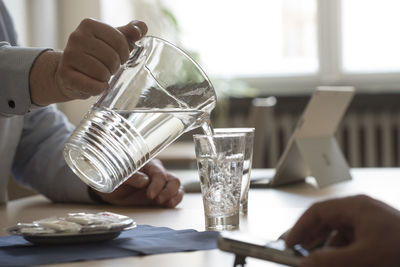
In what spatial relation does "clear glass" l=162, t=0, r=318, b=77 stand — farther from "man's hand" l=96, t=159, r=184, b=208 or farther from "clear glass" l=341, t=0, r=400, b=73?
"man's hand" l=96, t=159, r=184, b=208

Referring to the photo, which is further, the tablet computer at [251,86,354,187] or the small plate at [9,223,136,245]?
the tablet computer at [251,86,354,187]

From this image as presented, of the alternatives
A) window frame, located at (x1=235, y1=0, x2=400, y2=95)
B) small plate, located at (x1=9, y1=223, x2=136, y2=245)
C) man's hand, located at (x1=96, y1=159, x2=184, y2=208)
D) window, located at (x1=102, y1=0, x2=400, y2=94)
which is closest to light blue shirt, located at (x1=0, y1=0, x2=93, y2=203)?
man's hand, located at (x1=96, y1=159, x2=184, y2=208)

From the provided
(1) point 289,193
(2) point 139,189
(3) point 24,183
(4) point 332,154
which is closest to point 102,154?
(2) point 139,189

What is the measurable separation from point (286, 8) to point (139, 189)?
343 centimetres

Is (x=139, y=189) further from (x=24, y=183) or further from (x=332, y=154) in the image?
(x=332, y=154)

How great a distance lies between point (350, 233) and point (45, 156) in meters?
1.03

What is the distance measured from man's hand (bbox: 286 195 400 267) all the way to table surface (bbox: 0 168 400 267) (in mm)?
96

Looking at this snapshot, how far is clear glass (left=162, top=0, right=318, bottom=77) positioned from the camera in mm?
4586

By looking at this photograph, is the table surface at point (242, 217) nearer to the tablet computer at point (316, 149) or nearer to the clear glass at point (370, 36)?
the tablet computer at point (316, 149)

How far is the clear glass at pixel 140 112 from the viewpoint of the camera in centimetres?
89

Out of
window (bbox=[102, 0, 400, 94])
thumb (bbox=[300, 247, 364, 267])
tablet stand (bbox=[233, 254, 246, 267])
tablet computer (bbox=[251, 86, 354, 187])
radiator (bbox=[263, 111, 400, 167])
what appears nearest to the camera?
thumb (bbox=[300, 247, 364, 267])

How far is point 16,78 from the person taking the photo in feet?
3.65

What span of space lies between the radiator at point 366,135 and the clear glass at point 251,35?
1.32 feet

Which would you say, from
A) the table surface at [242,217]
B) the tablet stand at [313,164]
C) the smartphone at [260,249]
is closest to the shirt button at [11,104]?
the table surface at [242,217]
